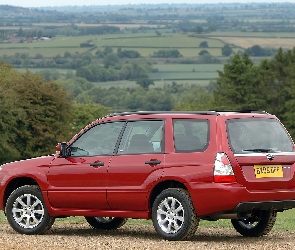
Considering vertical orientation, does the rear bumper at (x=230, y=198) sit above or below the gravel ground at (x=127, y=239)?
above

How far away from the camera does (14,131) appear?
11344 centimetres

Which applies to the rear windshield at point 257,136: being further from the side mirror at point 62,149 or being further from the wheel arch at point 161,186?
the side mirror at point 62,149

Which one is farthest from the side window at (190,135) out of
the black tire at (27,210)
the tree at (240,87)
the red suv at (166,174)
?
the tree at (240,87)

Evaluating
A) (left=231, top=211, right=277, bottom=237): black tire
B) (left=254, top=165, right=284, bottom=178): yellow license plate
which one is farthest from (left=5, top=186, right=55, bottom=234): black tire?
(left=254, top=165, right=284, bottom=178): yellow license plate

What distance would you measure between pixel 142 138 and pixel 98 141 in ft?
2.85

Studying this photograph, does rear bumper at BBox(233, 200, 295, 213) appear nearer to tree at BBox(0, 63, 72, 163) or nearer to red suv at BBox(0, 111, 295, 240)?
red suv at BBox(0, 111, 295, 240)

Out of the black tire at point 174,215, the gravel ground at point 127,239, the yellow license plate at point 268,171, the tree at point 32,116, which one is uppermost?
the tree at point 32,116

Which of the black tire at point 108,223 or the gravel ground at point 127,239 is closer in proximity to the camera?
the gravel ground at point 127,239

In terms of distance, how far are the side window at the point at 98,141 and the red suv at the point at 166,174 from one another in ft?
0.05

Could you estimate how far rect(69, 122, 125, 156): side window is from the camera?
531 inches

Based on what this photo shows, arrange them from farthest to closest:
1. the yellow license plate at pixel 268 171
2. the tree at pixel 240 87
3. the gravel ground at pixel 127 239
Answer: the tree at pixel 240 87
the yellow license plate at pixel 268 171
the gravel ground at pixel 127 239

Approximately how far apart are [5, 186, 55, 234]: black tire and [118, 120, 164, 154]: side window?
1503 millimetres

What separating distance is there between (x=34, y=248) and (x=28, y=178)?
2.86 m

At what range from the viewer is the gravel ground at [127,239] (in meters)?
11.6
